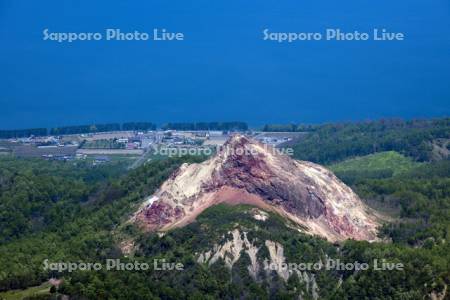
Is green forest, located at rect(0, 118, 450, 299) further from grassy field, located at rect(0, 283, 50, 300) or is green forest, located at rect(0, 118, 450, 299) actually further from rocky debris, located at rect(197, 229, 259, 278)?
rocky debris, located at rect(197, 229, 259, 278)

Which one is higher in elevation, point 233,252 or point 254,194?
point 254,194

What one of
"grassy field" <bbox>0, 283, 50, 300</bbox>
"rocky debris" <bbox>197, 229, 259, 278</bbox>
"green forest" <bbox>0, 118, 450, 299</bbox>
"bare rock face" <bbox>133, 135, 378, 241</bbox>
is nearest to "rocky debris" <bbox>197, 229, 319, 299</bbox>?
"rocky debris" <bbox>197, 229, 259, 278</bbox>

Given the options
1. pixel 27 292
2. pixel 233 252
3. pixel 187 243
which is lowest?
pixel 27 292

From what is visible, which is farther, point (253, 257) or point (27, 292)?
point (253, 257)

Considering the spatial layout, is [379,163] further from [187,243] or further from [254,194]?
[187,243]

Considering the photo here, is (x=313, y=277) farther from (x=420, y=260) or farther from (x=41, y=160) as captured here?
(x=41, y=160)

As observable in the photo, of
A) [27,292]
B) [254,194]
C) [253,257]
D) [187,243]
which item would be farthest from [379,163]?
[27,292]

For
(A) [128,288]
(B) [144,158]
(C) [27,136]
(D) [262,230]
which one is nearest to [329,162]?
(B) [144,158]
